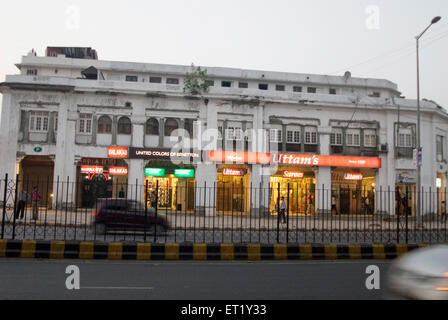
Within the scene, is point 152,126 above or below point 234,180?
above

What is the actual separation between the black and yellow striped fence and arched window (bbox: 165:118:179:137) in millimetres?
17664

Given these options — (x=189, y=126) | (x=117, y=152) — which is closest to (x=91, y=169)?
(x=117, y=152)

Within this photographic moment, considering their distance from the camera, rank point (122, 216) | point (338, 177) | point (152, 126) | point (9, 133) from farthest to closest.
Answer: point (338, 177)
point (152, 126)
point (9, 133)
point (122, 216)

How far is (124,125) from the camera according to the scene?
28391 millimetres

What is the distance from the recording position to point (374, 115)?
30688mm

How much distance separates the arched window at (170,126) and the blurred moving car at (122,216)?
12826 millimetres

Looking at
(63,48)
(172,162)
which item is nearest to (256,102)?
(172,162)

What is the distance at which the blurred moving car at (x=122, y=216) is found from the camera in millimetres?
15734

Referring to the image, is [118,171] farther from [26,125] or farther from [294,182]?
[294,182]

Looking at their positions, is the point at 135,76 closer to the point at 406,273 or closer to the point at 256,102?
the point at 256,102

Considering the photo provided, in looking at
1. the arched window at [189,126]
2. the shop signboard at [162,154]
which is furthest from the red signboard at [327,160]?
the arched window at [189,126]

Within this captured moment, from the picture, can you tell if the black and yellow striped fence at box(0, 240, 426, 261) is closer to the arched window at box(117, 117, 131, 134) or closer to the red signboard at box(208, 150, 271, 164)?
the red signboard at box(208, 150, 271, 164)

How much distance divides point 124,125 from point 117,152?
6.72 feet

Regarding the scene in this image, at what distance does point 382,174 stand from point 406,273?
26228mm
